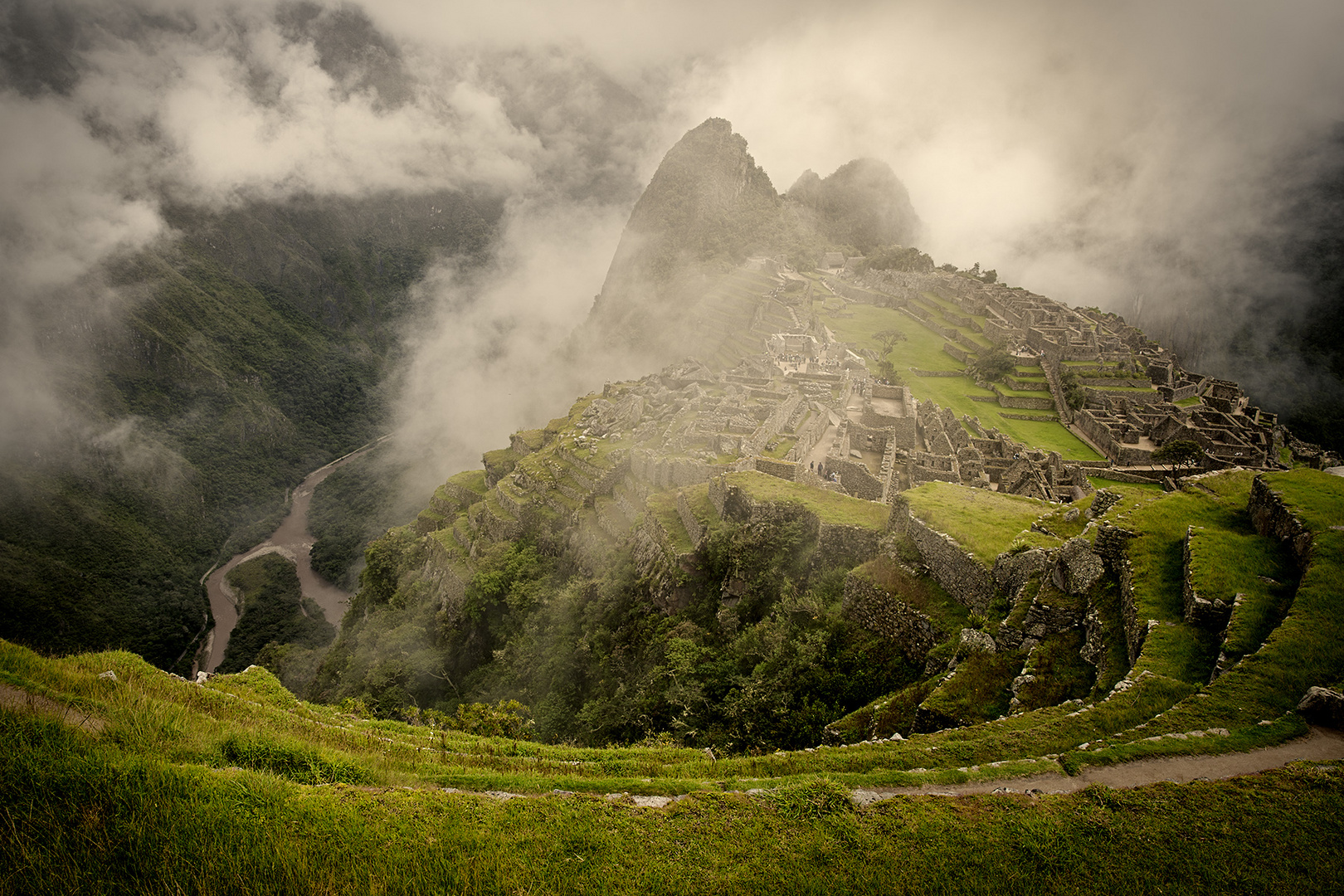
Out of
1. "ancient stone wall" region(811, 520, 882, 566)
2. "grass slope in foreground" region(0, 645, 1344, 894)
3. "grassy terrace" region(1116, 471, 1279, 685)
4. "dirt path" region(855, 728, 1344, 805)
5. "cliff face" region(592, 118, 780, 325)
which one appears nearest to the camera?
"grass slope in foreground" region(0, 645, 1344, 894)

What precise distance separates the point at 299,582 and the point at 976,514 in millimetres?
77139

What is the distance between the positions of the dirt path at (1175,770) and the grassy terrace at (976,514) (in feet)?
22.4

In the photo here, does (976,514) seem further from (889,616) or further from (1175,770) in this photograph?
(1175,770)

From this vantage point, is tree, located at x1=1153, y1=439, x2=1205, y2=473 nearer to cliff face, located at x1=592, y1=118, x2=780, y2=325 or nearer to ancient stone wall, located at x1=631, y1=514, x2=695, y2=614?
ancient stone wall, located at x1=631, y1=514, x2=695, y2=614

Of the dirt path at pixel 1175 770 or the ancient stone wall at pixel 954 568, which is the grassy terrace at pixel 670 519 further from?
the dirt path at pixel 1175 770

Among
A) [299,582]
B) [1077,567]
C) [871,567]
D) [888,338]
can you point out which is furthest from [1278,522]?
[299,582]

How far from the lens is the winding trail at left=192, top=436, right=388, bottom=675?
6353 cm

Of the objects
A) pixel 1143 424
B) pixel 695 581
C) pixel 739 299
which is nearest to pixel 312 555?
pixel 739 299

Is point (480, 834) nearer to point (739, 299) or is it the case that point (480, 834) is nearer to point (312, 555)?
point (739, 299)

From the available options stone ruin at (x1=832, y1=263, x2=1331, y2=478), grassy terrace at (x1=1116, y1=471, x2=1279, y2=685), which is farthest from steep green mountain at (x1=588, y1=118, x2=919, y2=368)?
grassy terrace at (x1=1116, y1=471, x2=1279, y2=685)

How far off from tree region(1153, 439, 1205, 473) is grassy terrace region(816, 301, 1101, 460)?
3.90 m

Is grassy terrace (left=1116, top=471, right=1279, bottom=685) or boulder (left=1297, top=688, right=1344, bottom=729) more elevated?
grassy terrace (left=1116, top=471, right=1279, bottom=685)

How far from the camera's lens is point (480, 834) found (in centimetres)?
646

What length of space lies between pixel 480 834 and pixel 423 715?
58.3ft
